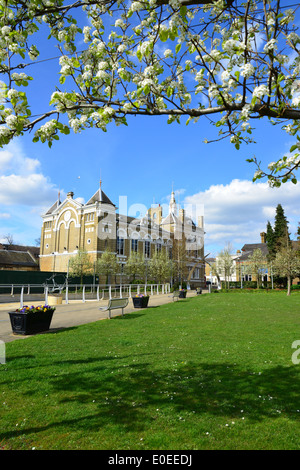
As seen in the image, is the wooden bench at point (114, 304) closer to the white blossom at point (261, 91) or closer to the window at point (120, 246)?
the white blossom at point (261, 91)

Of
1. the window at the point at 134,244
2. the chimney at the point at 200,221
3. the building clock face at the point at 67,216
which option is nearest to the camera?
the building clock face at the point at 67,216

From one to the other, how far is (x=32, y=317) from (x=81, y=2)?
28.0 ft

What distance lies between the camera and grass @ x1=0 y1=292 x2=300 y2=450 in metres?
3.53

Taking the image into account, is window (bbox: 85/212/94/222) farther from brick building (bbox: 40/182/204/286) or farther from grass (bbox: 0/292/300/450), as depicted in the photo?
grass (bbox: 0/292/300/450)

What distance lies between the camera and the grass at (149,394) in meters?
3.53

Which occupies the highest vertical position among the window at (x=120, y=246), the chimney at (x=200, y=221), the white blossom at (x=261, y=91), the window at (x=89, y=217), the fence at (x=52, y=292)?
the chimney at (x=200, y=221)

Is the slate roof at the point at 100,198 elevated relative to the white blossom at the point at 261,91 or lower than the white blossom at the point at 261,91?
elevated

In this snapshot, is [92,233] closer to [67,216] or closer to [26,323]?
[67,216]

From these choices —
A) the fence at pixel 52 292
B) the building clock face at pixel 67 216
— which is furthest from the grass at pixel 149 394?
the building clock face at pixel 67 216

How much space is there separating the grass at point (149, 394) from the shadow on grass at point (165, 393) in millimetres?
15

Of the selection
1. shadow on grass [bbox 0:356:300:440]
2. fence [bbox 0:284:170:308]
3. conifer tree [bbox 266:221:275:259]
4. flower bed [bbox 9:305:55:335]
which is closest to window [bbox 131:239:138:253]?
fence [bbox 0:284:170:308]

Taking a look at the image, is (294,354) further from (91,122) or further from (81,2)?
(81,2)

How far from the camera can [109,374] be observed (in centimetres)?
573

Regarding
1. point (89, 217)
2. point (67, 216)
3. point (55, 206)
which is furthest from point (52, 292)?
point (55, 206)
